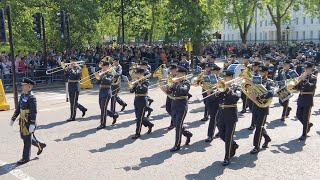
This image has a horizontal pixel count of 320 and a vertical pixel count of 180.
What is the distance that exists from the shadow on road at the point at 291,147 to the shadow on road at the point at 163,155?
165 centimetres

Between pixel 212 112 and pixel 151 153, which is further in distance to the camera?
pixel 212 112

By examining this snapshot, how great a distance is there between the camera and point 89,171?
26.4ft

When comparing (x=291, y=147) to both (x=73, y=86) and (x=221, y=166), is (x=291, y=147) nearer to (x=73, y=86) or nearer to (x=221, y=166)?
(x=221, y=166)

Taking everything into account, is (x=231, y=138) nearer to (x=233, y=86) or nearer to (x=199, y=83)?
(x=233, y=86)

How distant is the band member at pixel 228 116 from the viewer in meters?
8.41

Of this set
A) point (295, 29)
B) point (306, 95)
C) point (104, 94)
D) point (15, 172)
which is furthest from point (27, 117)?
point (295, 29)

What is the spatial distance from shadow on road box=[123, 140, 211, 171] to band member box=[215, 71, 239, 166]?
3.74ft

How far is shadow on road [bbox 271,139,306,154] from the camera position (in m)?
9.31


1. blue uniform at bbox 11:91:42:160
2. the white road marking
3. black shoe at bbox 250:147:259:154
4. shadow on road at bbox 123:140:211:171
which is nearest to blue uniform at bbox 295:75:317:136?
black shoe at bbox 250:147:259:154

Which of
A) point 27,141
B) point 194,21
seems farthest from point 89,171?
point 194,21

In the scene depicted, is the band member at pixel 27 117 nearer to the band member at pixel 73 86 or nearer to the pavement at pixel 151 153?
the pavement at pixel 151 153

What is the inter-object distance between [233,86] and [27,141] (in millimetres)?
4457

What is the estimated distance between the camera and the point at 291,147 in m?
9.62

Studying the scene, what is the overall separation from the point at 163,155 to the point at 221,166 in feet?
4.66
